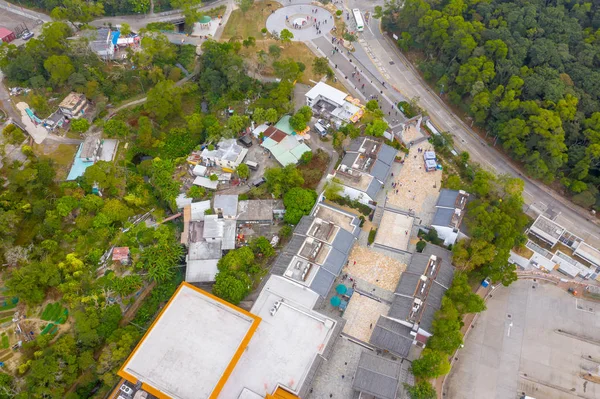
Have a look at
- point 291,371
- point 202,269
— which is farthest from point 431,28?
point 291,371

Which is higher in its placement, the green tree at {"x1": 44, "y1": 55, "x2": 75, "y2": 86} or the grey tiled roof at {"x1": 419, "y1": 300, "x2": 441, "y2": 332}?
the green tree at {"x1": 44, "y1": 55, "x2": 75, "y2": 86}

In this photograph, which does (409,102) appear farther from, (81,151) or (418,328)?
(81,151)

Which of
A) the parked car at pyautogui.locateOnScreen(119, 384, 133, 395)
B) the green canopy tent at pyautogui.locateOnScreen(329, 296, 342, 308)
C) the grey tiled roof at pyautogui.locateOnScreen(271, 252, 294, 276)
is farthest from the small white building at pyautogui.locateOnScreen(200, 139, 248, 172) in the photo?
the parked car at pyautogui.locateOnScreen(119, 384, 133, 395)

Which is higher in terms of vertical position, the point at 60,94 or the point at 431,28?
the point at 431,28

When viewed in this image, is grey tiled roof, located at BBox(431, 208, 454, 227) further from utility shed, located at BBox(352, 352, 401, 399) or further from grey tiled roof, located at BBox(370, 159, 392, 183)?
utility shed, located at BBox(352, 352, 401, 399)

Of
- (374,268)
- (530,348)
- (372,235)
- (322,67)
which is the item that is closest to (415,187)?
(372,235)

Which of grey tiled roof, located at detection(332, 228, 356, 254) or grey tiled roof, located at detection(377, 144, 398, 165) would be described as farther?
grey tiled roof, located at detection(377, 144, 398, 165)

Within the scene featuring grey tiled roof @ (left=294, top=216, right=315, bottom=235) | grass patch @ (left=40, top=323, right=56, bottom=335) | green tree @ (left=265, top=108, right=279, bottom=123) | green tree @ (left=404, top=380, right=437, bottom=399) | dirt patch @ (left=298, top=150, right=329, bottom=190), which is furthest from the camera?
green tree @ (left=265, top=108, right=279, bottom=123)
